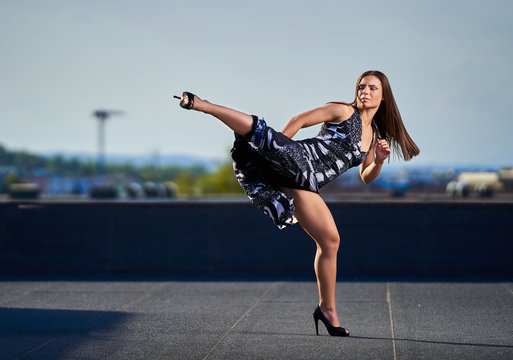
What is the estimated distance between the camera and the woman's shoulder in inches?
190

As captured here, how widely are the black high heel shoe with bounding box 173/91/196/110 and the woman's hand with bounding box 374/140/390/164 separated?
159 centimetres

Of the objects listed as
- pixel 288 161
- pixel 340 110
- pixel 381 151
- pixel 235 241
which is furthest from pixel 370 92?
pixel 235 241

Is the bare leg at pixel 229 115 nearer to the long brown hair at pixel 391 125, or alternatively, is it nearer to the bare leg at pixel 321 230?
the bare leg at pixel 321 230

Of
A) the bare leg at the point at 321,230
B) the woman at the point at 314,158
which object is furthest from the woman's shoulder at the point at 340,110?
the bare leg at the point at 321,230

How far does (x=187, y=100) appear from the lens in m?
4.19

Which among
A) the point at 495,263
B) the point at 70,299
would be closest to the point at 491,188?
the point at 495,263

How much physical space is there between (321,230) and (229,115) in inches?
42.4

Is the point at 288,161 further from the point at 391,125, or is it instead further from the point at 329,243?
the point at 391,125

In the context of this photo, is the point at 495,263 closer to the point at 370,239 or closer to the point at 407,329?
the point at 370,239

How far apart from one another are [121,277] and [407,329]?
4.99 metres

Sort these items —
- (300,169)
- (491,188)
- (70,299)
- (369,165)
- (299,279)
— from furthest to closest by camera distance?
(491,188)
(299,279)
(70,299)
(369,165)
(300,169)

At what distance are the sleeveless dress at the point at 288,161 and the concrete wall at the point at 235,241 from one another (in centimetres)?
445

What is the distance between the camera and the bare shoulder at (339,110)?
4.83 m

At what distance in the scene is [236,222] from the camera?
9.61 meters
